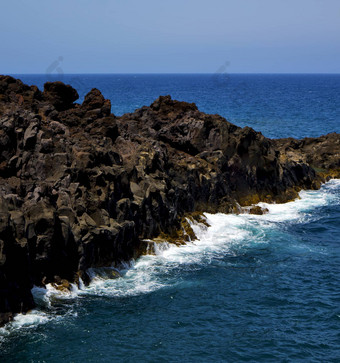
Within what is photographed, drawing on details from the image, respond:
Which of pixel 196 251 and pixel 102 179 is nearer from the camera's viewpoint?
pixel 102 179

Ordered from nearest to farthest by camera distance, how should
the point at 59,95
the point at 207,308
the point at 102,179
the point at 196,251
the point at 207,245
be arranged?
the point at 207,308, the point at 102,179, the point at 196,251, the point at 207,245, the point at 59,95

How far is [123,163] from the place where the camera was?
166 feet

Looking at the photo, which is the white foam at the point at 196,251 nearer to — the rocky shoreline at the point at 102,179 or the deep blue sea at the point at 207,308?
the deep blue sea at the point at 207,308

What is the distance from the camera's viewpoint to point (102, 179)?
143 feet

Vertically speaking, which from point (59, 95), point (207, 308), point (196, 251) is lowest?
point (207, 308)

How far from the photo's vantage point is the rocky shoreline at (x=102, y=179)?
3556 cm

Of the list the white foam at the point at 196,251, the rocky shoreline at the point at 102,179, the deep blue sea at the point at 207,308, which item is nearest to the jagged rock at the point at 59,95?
the rocky shoreline at the point at 102,179

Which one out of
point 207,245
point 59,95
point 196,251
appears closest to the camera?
point 196,251

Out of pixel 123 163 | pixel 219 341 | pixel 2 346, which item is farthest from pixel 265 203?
pixel 2 346

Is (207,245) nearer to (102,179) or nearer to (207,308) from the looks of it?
(102,179)

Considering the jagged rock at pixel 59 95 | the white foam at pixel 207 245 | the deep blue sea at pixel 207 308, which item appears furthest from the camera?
the jagged rock at pixel 59 95

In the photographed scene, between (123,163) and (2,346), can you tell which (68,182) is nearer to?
(123,163)

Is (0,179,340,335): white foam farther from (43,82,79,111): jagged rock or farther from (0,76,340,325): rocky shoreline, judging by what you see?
(43,82,79,111): jagged rock

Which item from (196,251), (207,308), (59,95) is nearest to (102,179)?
(196,251)
